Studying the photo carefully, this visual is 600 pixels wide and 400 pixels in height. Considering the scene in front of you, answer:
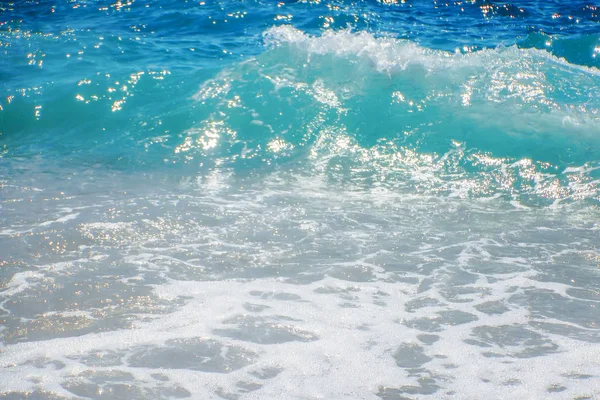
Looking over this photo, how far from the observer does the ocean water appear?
3787 millimetres

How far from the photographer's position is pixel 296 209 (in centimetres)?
625

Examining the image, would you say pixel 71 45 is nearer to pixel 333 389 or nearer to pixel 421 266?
pixel 421 266

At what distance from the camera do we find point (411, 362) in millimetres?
3816

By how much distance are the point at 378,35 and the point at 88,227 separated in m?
8.65

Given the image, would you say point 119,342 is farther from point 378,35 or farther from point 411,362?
point 378,35

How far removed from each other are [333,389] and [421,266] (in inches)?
74.1

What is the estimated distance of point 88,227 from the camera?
18.4 ft

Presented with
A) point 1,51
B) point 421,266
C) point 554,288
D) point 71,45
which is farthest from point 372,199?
point 1,51

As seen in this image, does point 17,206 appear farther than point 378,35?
No

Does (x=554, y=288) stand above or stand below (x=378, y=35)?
below

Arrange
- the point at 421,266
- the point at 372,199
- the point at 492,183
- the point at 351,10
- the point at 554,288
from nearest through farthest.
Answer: the point at 554,288
the point at 421,266
the point at 372,199
the point at 492,183
the point at 351,10

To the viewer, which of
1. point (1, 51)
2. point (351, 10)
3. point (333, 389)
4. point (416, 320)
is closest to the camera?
point (333, 389)

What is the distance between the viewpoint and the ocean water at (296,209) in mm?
3787

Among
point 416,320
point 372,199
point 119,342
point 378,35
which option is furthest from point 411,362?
point 378,35
